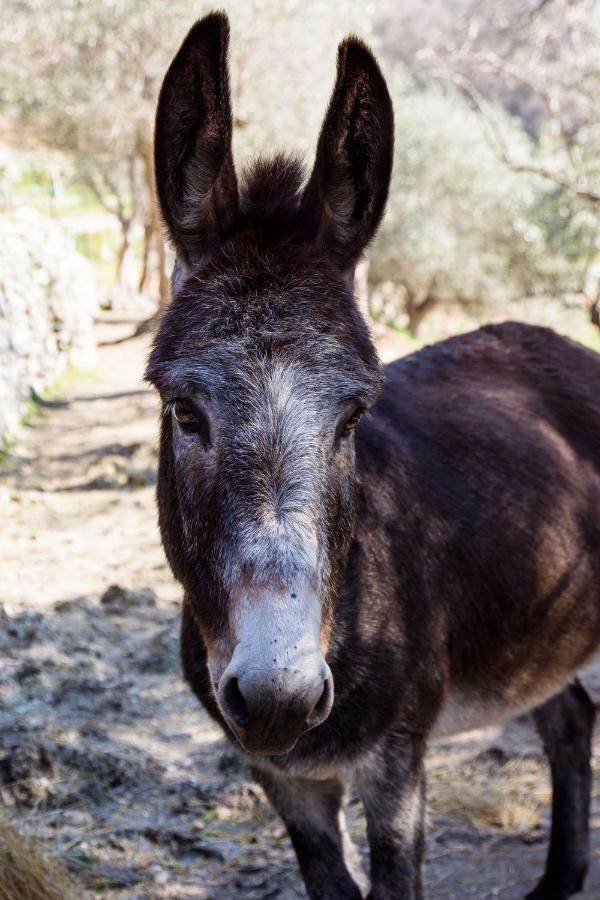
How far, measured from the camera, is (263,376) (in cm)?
217

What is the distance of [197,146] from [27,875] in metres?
2.27

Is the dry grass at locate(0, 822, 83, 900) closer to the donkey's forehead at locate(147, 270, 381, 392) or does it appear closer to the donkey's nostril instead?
the donkey's nostril

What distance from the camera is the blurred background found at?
4043 millimetres

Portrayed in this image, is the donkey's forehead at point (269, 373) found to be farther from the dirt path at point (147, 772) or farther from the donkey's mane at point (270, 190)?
the dirt path at point (147, 772)

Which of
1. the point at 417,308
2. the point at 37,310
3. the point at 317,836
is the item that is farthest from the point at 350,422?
the point at 417,308

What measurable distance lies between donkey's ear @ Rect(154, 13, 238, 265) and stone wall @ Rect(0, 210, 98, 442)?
25.3 feet

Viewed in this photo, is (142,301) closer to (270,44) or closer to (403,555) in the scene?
(270,44)

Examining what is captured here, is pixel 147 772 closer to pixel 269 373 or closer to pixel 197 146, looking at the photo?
pixel 269 373

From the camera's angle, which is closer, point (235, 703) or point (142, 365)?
point (235, 703)

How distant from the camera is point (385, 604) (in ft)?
9.19

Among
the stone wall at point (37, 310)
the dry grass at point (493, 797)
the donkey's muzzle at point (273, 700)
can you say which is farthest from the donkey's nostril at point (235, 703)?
the stone wall at point (37, 310)

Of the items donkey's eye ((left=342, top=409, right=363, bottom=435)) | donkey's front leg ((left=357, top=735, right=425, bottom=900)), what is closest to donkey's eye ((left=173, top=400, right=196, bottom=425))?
donkey's eye ((left=342, top=409, right=363, bottom=435))

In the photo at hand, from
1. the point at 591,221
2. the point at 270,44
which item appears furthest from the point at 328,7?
the point at 591,221

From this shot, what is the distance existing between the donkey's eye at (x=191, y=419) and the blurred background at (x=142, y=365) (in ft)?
2.39
